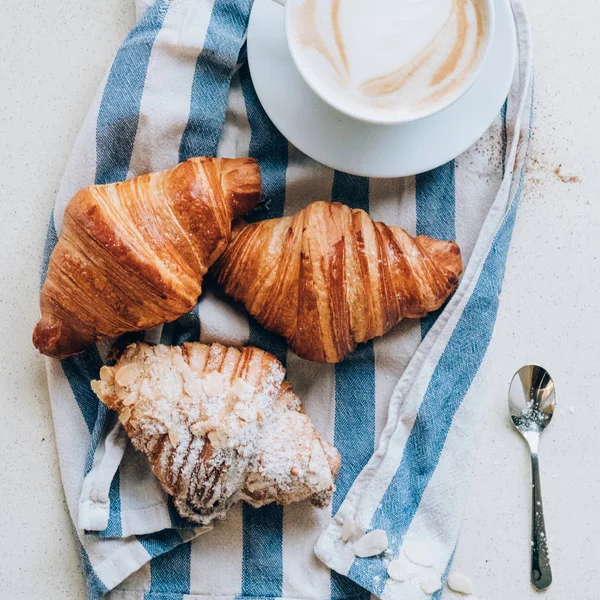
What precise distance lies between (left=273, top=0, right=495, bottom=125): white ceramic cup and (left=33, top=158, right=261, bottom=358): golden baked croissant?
0.21 meters

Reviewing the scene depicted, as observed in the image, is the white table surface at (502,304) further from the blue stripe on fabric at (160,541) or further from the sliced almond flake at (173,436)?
the sliced almond flake at (173,436)

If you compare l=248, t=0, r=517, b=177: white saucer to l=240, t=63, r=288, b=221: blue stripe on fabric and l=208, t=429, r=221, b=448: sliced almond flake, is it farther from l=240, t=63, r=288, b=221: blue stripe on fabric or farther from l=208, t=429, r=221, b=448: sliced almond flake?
l=208, t=429, r=221, b=448: sliced almond flake

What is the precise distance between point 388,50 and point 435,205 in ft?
1.15

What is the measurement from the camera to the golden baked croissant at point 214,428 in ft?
4.23

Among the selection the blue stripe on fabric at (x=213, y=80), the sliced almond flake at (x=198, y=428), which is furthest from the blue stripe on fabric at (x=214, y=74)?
the sliced almond flake at (x=198, y=428)

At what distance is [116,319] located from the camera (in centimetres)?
129

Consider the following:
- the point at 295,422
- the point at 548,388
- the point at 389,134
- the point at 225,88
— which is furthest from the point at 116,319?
the point at 548,388

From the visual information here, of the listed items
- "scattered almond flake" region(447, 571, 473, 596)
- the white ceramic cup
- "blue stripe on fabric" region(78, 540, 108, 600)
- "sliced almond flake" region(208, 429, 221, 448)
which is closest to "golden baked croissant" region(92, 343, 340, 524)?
"sliced almond flake" region(208, 429, 221, 448)

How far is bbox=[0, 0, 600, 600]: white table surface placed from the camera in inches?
57.4

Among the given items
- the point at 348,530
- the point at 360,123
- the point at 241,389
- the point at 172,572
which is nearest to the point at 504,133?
the point at 360,123

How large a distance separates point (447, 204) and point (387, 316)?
0.26 meters

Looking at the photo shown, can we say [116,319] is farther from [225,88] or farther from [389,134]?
[389,134]

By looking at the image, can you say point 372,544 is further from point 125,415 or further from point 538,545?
point 125,415

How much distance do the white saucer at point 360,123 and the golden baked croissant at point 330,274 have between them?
10cm
